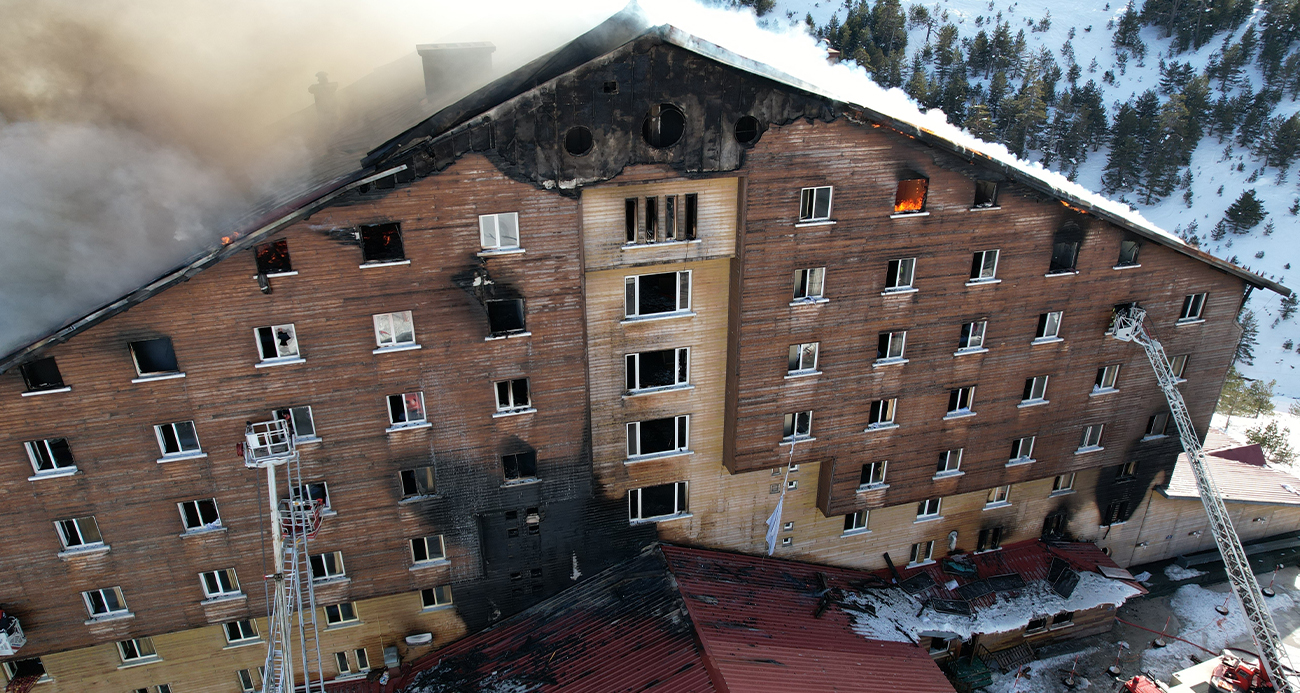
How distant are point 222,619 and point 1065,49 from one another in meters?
167

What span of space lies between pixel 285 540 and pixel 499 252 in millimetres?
10089

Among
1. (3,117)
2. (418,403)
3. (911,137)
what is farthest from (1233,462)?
(3,117)

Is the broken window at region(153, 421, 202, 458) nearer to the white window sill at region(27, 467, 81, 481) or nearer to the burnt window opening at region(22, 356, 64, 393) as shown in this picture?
the white window sill at region(27, 467, 81, 481)

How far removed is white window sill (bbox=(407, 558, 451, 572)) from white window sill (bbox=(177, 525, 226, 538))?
5.87 metres

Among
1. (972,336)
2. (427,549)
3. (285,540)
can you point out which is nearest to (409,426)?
(285,540)

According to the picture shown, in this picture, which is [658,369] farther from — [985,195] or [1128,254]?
[1128,254]

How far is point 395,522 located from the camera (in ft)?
78.2

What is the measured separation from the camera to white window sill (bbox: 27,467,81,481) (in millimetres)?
20078

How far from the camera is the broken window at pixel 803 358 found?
983 inches

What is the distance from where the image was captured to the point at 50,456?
2022 centimetres

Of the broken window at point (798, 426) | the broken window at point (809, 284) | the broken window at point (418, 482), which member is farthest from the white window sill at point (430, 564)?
the broken window at point (809, 284)

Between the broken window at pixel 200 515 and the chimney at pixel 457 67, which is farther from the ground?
the chimney at pixel 457 67

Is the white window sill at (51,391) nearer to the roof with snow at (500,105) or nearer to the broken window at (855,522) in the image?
the roof with snow at (500,105)

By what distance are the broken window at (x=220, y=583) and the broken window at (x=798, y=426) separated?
18.5 meters
